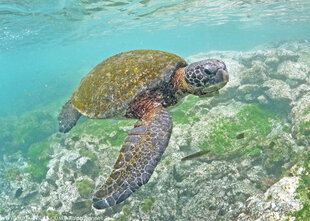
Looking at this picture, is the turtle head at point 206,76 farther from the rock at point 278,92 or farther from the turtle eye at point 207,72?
the rock at point 278,92

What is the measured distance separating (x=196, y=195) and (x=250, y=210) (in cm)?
134

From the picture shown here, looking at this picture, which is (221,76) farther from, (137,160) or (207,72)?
(137,160)

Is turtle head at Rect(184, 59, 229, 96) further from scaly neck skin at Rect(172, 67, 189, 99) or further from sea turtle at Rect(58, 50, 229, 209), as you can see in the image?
scaly neck skin at Rect(172, 67, 189, 99)

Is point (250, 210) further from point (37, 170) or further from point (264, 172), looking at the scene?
point (37, 170)

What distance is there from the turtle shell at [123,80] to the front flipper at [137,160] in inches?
25.0

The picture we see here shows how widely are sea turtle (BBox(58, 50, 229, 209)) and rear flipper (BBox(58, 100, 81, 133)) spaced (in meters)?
0.82

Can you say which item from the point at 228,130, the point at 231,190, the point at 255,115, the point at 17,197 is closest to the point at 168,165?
the point at 231,190

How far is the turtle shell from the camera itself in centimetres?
351

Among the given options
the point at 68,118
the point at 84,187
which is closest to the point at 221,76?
the point at 68,118

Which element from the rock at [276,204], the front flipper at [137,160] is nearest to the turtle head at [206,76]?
the front flipper at [137,160]

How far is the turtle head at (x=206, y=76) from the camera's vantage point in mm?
2979

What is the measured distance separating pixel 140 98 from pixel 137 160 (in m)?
1.28

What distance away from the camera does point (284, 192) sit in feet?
9.70

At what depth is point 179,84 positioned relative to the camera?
11.4ft
